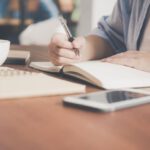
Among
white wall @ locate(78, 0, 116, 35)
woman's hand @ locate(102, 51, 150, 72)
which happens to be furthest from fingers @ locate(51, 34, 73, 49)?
white wall @ locate(78, 0, 116, 35)

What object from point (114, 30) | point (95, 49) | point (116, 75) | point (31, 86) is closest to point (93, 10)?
point (114, 30)

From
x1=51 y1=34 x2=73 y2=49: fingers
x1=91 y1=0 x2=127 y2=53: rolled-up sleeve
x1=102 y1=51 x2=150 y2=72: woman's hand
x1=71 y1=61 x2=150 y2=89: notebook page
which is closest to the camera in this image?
x1=71 y1=61 x2=150 y2=89: notebook page

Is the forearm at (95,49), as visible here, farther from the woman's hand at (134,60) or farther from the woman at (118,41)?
the woman's hand at (134,60)

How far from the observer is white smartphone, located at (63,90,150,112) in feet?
1.91

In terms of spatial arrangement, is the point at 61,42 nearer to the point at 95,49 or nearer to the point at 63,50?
the point at 63,50

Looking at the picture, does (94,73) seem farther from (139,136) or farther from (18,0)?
(18,0)

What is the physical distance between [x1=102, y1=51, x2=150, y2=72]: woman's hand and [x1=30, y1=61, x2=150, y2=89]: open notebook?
4 cm

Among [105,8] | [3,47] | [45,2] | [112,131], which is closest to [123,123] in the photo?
[112,131]

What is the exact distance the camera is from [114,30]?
1469mm

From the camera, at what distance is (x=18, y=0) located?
3.29 metres

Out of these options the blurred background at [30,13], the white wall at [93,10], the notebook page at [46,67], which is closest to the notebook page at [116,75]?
the notebook page at [46,67]

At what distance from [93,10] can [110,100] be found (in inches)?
88.4

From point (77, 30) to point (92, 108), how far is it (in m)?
2.56

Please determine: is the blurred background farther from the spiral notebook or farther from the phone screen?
the phone screen
